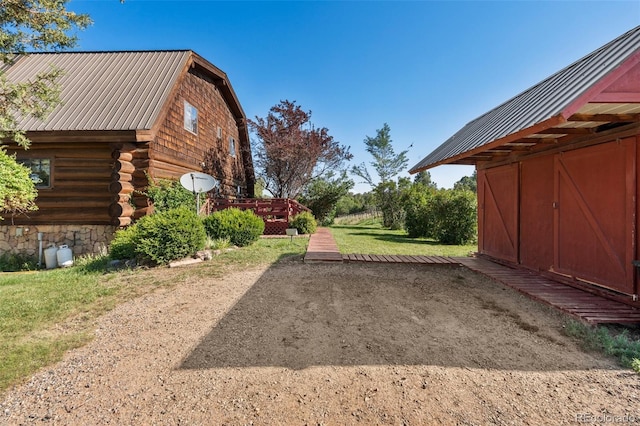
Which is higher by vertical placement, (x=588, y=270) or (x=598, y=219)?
(x=598, y=219)

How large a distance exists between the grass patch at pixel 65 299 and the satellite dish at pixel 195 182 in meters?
2.71

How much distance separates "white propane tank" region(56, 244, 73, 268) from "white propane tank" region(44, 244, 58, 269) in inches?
8.3

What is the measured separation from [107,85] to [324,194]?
42.6ft

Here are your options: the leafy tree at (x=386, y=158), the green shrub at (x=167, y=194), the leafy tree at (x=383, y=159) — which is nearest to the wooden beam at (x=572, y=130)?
the green shrub at (x=167, y=194)

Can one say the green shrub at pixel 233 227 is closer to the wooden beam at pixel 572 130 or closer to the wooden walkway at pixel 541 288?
the wooden walkway at pixel 541 288

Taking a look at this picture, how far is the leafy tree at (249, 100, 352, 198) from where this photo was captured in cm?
1583

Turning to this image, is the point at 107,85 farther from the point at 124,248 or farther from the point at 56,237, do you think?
the point at 124,248

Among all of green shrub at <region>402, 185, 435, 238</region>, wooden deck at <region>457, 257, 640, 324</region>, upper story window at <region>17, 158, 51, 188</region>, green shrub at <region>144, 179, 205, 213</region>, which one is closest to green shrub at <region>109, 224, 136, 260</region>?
green shrub at <region>144, 179, 205, 213</region>

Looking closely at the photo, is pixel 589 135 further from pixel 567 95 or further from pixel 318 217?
pixel 318 217

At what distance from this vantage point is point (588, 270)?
4438 mm

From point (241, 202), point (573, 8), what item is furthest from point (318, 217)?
point (573, 8)

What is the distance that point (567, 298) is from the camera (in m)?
4.16

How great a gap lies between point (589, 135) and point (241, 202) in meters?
10.8

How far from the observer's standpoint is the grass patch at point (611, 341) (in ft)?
8.79
